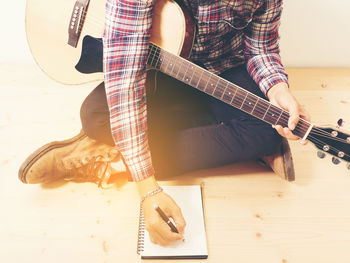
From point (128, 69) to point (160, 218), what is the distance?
A: 449 millimetres

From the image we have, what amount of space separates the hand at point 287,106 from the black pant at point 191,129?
84 millimetres

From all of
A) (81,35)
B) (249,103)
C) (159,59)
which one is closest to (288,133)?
(249,103)

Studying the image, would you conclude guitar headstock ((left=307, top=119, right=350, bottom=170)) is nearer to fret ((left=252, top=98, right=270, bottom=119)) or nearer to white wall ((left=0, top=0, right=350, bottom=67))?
fret ((left=252, top=98, right=270, bottom=119))

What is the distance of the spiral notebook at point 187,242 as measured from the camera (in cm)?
89

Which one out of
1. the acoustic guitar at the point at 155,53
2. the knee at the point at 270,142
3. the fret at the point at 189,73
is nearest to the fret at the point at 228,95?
the acoustic guitar at the point at 155,53

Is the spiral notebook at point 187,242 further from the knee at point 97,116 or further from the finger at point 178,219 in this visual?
the knee at point 97,116

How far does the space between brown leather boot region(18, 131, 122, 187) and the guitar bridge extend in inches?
16.5

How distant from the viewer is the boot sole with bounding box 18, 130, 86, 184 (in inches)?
40.7

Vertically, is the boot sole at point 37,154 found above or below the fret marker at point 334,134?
below

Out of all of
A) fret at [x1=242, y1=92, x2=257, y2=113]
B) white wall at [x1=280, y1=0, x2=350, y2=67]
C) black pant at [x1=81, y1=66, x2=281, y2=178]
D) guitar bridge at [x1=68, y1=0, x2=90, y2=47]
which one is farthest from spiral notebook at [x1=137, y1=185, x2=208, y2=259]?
white wall at [x1=280, y1=0, x2=350, y2=67]

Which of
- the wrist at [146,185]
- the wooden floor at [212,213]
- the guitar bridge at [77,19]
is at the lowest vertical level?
the wooden floor at [212,213]

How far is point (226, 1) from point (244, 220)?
77cm

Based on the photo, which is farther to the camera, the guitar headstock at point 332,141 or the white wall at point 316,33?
the white wall at point 316,33

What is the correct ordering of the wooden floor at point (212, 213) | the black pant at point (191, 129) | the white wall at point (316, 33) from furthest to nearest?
the white wall at point (316, 33) → the black pant at point (191, 129) → the wooden floor at point (212, 213)
